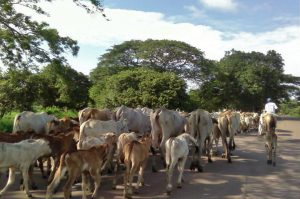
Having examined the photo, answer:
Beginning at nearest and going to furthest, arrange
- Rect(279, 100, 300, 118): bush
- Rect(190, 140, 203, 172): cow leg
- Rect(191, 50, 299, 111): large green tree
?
1. Rect(190, 140, 203, 172): cow leg
2. Rect(191, 50, 299, 111): large green tree
3. Rect(279, 100, 300, 118): bush

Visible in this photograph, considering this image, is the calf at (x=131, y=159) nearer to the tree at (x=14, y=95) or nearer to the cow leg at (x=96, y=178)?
the cow leg at (x=96, y=178)

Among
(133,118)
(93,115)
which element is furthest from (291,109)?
(93,115)

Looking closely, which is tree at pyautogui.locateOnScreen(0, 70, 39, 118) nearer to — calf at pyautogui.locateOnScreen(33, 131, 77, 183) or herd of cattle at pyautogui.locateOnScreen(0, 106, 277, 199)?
herd of cattle at pyautogui.locateOnScreen(0, 106, 277, 199)

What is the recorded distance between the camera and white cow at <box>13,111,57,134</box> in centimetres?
1273

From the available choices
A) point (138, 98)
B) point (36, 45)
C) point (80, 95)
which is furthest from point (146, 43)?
point (36, 45)

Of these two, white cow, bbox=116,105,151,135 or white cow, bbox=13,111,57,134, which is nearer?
white cow, bbox=13,111,57,134

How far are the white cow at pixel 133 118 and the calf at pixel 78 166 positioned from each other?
477cm

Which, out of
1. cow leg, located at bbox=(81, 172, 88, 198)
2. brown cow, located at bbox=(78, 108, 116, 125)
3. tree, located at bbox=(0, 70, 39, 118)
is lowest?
cow leg, located at bbox=(81, 172, 88, 198)

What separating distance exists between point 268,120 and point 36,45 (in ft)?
29.9

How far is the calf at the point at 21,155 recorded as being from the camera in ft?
28.2

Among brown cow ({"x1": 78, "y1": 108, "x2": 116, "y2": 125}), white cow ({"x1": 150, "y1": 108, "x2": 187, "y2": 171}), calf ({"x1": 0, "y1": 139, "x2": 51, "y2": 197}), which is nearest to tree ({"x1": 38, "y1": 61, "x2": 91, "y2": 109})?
brown cow ({"x1": 78, "y1": 108, "x2": 116, "y2": 125})

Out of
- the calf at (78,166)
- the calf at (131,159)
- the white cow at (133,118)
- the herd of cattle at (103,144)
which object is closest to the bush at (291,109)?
the white cow at (133,118)

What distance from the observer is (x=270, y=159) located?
14.4m

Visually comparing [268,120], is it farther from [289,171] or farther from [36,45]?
[36,45]
